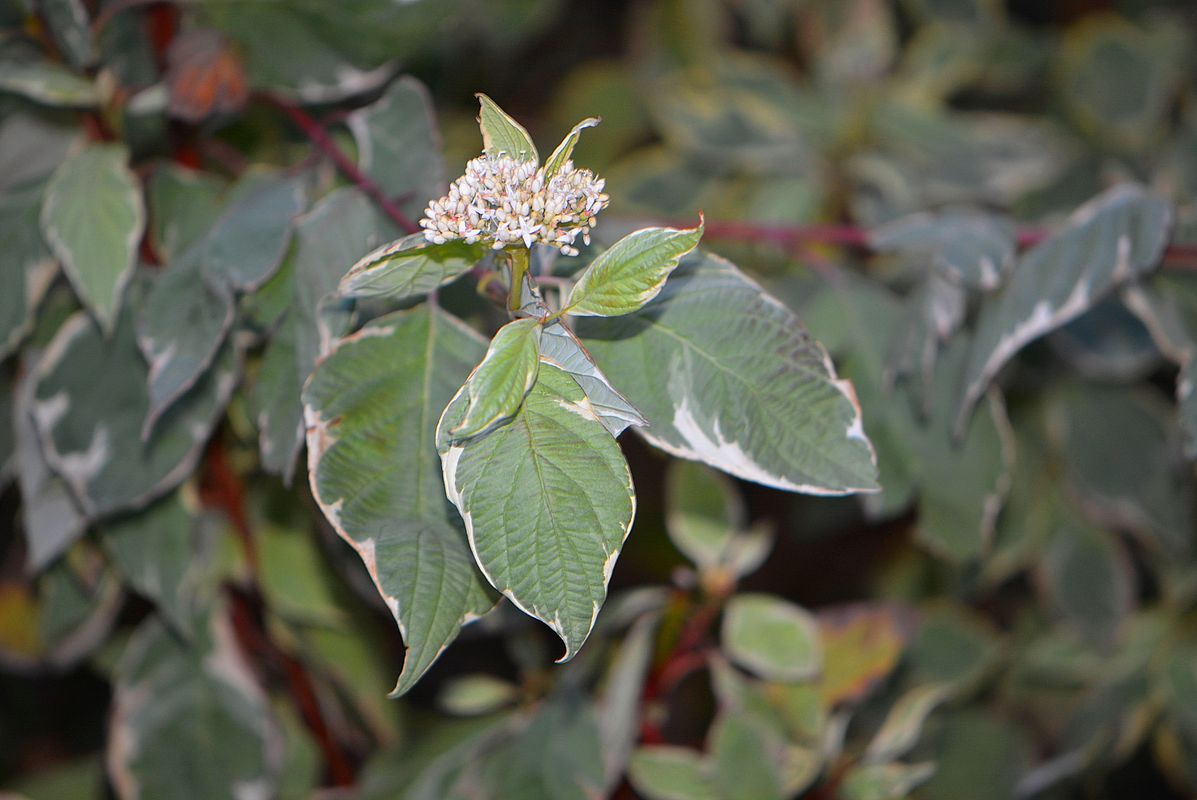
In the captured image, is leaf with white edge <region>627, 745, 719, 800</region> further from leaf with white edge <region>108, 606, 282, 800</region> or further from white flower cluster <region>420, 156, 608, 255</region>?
white flower cluster <region>420, 156, 608, 255</region>

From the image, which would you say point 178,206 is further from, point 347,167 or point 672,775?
point 672,775

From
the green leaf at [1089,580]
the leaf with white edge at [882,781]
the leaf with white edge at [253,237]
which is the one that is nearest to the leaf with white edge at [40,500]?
the leaf with white edge at [253,237]

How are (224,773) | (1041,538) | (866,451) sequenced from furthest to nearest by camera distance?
(1041,538)
(224,773)
(866,451)

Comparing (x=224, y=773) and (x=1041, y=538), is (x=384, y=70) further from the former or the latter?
(x=1041, y=538)

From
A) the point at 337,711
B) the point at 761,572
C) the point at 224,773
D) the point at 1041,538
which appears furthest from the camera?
the point at 761,572

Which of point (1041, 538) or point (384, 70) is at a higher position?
point (384, 70)

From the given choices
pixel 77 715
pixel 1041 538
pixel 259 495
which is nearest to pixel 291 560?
pixel 259 495

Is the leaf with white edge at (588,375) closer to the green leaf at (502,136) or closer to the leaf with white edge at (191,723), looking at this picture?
the green leaf at (502,136)
